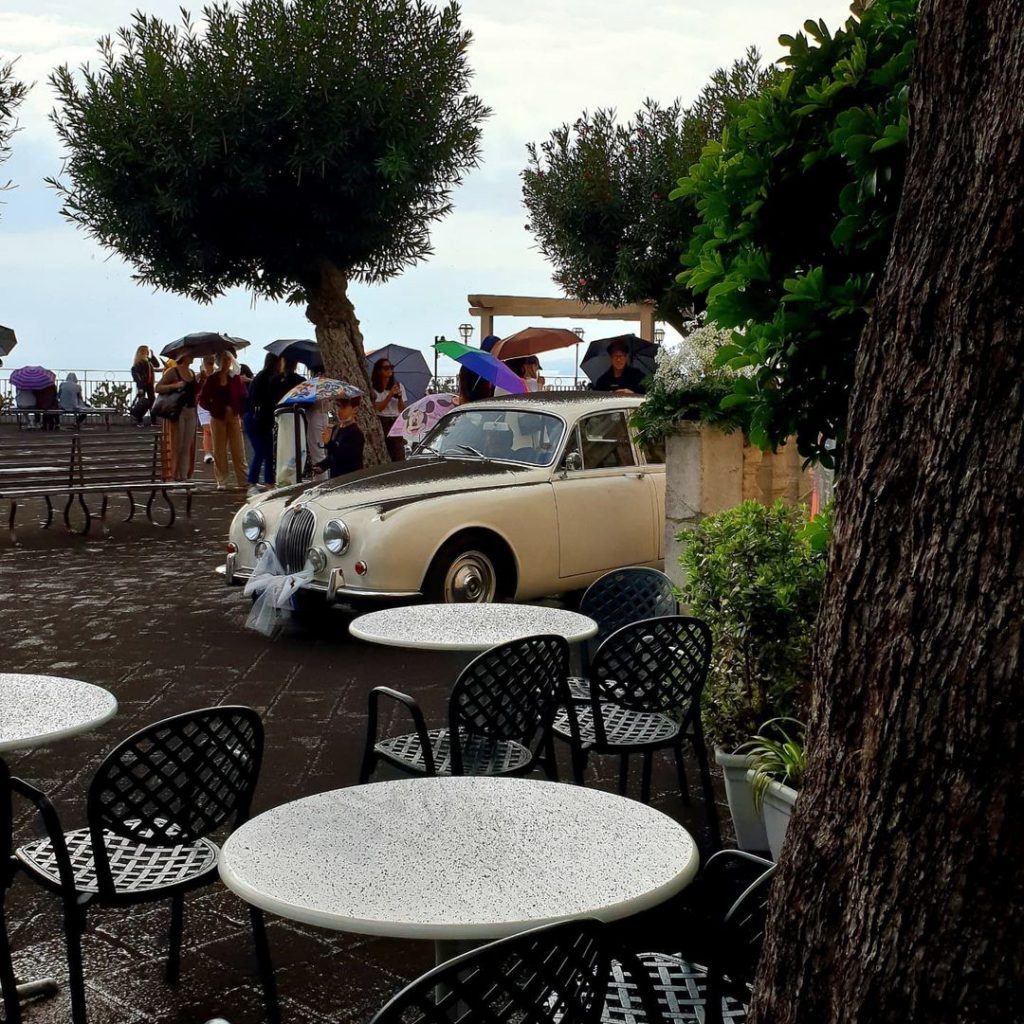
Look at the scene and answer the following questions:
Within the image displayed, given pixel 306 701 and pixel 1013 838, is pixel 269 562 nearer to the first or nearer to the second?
pixel 306 701

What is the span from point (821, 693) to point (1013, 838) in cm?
36

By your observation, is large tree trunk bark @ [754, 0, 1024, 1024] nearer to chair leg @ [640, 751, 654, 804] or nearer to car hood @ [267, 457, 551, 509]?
chair leg @ [640, 751, 654, 804]

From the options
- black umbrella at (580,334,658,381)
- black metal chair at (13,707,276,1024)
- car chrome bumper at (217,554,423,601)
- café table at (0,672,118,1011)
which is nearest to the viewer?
black metal chair at (13,707,276,1024)

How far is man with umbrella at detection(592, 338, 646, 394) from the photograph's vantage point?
13734 mm

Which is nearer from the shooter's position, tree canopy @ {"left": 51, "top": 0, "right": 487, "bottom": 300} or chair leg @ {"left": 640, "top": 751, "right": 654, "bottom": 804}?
chair leg @ {"left": 640, "top": 751, "right": 654, "bottom": 804}

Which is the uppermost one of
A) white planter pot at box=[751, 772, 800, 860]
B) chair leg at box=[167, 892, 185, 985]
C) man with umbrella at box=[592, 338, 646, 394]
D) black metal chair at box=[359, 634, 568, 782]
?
man with umbrella at box=[592, 338, 646, 394]

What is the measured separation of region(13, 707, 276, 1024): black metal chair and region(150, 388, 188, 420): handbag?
538 inches

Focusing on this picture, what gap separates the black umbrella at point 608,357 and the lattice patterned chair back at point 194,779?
37.5ft

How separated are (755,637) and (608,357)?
418 inches

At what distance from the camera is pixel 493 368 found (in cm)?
1261

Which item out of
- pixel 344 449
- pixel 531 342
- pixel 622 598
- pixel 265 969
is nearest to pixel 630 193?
pixel 531 342

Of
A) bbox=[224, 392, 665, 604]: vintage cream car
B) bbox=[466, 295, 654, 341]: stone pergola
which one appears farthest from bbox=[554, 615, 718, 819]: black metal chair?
bbox=[466, 295, 654, 341]: stone pergola

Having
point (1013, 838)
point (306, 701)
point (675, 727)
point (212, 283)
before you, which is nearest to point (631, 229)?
point (212, 283)

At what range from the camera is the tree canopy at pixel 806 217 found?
280cm
